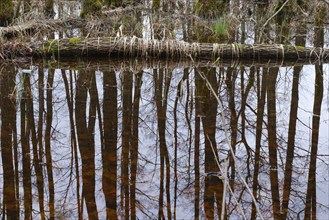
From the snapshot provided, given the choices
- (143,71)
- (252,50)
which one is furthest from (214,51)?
(143,71)

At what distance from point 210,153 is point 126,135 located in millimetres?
867

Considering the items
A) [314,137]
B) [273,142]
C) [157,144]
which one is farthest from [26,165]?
[314,137]

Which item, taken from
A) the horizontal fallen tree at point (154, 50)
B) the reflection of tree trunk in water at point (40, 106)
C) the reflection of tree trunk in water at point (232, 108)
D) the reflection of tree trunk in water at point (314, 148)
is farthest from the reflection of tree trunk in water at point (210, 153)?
the horizontal fallen tree at point (154, 50)

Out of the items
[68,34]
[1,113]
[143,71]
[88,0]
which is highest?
[88,0]

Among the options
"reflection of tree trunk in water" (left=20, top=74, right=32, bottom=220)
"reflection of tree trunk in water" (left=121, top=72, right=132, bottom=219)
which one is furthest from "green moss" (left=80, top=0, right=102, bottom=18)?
"reflection of tree trunk in water" (left=20, top=74, right=32, bottom=220)

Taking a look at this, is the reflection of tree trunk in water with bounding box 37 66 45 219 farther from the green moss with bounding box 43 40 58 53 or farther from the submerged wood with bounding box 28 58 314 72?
the green moss with bounding box 43 40 58 53

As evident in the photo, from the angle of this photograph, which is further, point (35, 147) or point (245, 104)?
point (245, 104)

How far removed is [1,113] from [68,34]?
5743 mm

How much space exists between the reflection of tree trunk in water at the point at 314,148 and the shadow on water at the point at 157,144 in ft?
0.04

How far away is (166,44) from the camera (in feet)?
28.5

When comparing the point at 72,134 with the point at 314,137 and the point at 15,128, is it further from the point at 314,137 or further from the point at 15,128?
the point at 314,137

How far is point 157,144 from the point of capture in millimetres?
4496

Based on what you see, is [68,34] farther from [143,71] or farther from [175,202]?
[175,202]

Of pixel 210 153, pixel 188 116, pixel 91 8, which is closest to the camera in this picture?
pixel 210 153
